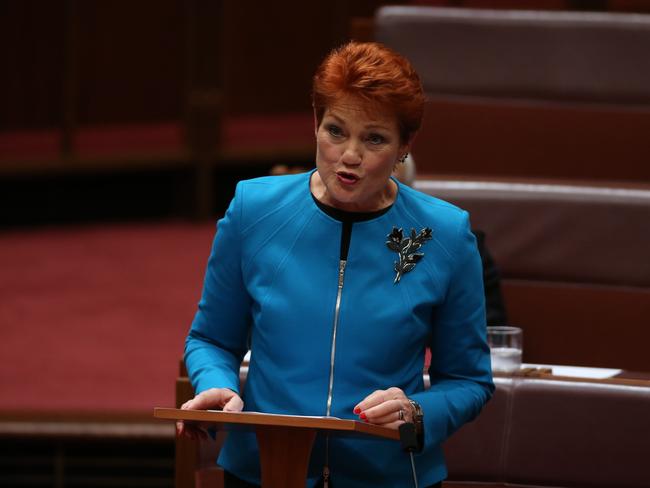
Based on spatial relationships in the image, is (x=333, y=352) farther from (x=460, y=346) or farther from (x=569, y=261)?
(x=569, y=261)

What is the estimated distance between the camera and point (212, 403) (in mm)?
488

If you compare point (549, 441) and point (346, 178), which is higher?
point (346, 178)

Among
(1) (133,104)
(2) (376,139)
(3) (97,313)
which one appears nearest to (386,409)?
(2) (376,139)

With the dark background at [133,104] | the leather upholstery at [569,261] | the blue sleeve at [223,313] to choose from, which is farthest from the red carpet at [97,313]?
the blue sleeve at [223,313]

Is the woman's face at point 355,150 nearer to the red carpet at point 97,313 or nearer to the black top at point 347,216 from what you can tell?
the black top at point 347,216

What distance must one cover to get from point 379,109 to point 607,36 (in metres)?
0.93

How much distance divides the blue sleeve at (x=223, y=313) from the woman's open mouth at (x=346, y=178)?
1.9 inches

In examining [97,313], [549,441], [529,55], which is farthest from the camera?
[97,313]

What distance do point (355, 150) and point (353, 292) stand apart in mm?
60

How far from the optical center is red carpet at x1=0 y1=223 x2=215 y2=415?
50.3 inches

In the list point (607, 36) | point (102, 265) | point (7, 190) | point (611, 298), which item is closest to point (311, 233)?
point (611, 298)

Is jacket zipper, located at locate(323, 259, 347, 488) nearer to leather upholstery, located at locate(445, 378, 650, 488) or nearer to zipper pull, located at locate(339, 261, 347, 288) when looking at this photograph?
zipper pull, located at locate(339, 261, 347, 288)

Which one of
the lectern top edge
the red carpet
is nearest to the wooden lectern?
the lectern top edge

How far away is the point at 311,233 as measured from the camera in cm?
51
